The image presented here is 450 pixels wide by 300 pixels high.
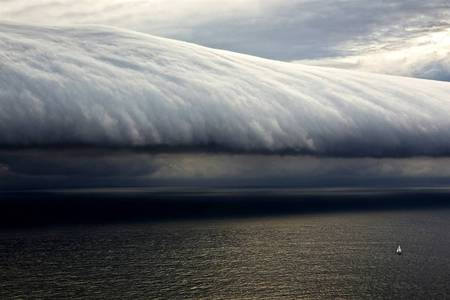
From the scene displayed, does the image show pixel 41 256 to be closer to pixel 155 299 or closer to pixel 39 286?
pixel 39 286

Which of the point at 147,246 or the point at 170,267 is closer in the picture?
the point at 170,267

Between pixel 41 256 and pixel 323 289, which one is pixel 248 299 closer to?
pixel 323 289

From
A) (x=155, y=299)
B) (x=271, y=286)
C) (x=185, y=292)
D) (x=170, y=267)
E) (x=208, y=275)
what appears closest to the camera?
(x=155, y=299)

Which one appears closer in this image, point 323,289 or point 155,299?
point 155,299

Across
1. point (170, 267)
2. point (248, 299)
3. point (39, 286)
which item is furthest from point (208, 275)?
point (39, 286)

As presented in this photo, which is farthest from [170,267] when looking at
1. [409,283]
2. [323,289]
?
[409,283]

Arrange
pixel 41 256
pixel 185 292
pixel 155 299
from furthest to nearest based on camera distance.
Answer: pixel 41 256
pixel 185 292
pixel 155 299
